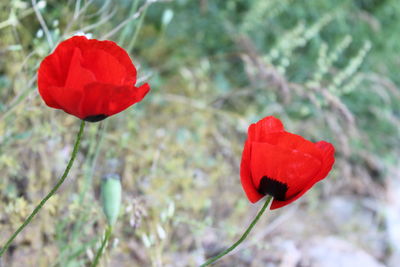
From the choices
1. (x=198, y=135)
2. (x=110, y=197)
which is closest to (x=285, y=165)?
(x=110, y=197)

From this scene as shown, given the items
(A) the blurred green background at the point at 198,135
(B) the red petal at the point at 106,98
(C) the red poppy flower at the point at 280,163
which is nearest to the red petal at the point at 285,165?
(C) the red poppy flower at the point at 280,163

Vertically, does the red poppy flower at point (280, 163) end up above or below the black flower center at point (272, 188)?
above

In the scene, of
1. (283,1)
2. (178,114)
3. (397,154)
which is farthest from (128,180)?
(397,154)

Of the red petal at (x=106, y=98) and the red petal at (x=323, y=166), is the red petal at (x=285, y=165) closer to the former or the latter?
the red petal at (x=323, y=166)

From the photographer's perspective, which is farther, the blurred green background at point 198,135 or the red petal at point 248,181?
the blurred green background at point 198,135

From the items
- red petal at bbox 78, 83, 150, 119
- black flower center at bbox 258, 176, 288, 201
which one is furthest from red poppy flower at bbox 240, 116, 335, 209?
red petal at bbox 78, 83, 150, 119

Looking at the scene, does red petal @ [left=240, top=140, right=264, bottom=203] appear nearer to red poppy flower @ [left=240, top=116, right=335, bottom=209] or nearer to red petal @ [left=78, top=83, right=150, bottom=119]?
red poppy flower @ [left=240, top=116, right=335, bottom=209]

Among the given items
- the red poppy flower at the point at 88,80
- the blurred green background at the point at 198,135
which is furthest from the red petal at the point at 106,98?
the blurred green background at the point at 198,135

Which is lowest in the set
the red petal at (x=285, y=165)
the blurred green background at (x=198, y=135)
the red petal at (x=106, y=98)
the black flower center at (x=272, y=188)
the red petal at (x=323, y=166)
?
the blurred green background at (x=198, y=135)
